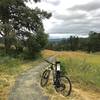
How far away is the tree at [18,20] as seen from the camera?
3528 cm

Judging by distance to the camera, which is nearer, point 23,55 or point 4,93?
point 4,93

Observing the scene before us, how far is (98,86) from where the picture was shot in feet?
46.1

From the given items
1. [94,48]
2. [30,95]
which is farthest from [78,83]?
[94,48]

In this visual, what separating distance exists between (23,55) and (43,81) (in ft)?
82.0

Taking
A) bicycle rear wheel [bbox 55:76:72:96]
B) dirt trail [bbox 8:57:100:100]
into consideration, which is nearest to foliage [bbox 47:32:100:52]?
dirt trail [bbox 8:57:100:100]

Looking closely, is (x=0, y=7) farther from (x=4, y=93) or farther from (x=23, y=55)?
(x=4, y=93)

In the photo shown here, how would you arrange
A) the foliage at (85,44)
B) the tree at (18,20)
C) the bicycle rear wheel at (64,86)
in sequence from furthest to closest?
the foliage at (85,44), the tree at (18,20), the bicycle rear wheel at (64,86)

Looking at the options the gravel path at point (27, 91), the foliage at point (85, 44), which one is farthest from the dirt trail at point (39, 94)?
the foliage at point (85, 44)

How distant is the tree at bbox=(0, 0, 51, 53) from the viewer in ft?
116

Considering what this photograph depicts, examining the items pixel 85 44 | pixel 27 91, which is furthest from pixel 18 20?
pixel 85 44

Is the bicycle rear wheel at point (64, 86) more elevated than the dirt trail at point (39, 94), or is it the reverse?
the bicycle rear wheel at point (64, 86)

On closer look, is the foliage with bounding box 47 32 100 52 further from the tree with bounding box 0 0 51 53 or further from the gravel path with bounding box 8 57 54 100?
the gravel path with bounding box 8 57 54 100

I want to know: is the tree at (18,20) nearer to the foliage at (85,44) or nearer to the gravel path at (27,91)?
the gravel path at (27,91)

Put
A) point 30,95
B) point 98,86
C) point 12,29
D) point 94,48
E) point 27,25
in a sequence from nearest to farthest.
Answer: point 30,95, point 98,86, point 12,29, point 27,25, point 94,48
